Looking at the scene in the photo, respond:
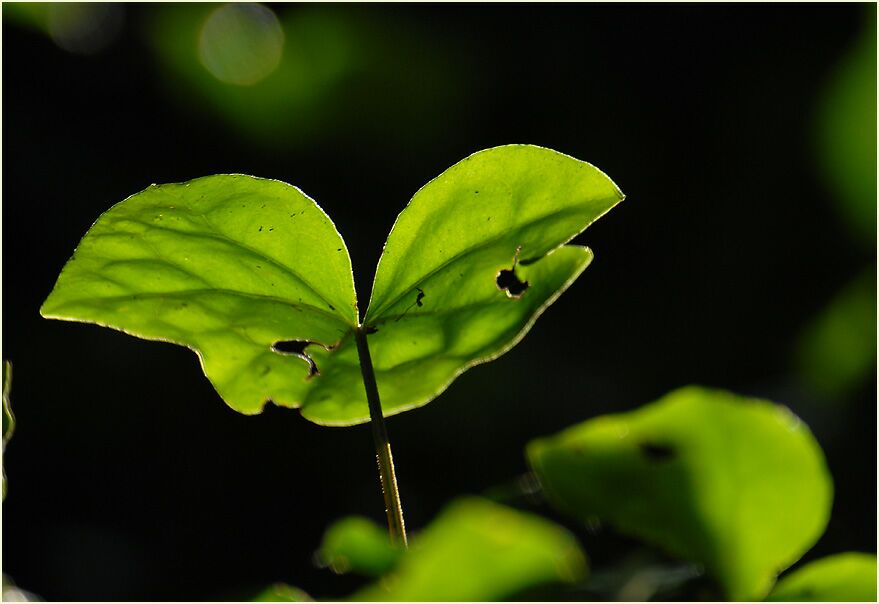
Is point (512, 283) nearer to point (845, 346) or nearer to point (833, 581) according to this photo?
point (833, 581)

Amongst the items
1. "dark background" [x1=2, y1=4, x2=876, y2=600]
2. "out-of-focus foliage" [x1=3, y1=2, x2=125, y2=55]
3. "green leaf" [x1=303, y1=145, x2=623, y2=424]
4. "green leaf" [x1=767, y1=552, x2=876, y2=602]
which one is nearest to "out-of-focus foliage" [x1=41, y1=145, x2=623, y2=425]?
"green leaf" [x1=303, y1=145, x2=623, y2=424]

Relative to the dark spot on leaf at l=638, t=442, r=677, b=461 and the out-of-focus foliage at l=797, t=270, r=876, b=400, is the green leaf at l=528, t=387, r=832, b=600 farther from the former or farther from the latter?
the out-of-focus foliage at l=797, t=270, r=876, b=400

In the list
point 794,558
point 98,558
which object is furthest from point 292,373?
point 98,558

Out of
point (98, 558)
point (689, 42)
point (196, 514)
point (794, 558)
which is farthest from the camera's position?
point (689, 42)

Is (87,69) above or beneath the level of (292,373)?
above

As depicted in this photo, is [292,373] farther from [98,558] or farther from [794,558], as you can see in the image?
[98,558]

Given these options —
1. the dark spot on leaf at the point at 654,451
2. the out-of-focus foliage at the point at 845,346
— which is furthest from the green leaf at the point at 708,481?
the out-of-focus foliage at the point at 845,346

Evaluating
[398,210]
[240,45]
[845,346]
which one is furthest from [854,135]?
[240,45]
